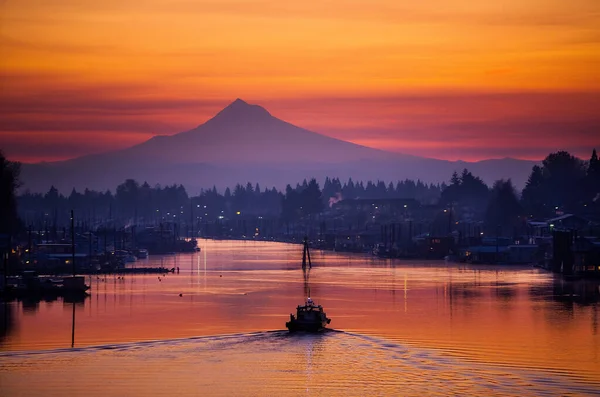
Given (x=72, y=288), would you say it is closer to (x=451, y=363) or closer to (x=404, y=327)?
(x=404, y=327)

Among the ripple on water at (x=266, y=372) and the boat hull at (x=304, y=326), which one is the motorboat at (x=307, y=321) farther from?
the ripple on water at (x=266, y=372)

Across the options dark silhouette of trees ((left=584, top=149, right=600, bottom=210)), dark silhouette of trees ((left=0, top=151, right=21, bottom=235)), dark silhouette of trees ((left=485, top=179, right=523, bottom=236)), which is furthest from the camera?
dark silhouette of trees ((left=584, top=149, right=600, bottom=210))

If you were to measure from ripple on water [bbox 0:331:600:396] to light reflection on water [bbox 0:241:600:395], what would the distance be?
82 millimetres

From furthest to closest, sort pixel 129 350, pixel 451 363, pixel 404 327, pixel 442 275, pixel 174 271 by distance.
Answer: pixel 174 271 < pixel 442 275 < pixel 404 327 < pixel 129 350 < pixel 451 363

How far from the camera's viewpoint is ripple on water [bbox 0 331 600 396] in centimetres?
4259

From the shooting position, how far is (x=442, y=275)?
102 meters

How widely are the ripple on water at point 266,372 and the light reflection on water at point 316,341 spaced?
8cm

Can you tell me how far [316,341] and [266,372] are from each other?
828 centimetres

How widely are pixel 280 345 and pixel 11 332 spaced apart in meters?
15.8

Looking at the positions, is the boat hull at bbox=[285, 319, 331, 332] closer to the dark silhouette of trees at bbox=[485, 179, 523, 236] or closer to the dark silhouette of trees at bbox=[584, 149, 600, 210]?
the dark silhouette of trees at bbox=[485, 179, 523, 236]

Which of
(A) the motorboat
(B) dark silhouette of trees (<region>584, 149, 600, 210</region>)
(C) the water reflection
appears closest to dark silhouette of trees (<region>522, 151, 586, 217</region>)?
(B) dark silhouette of trees (<region>584, 149, 600, 210</region>)

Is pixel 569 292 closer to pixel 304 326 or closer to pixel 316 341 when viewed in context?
pixel 304 326

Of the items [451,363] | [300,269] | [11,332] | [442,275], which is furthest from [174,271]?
[451,363]

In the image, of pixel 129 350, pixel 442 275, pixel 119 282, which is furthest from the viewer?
pixel 442 275
